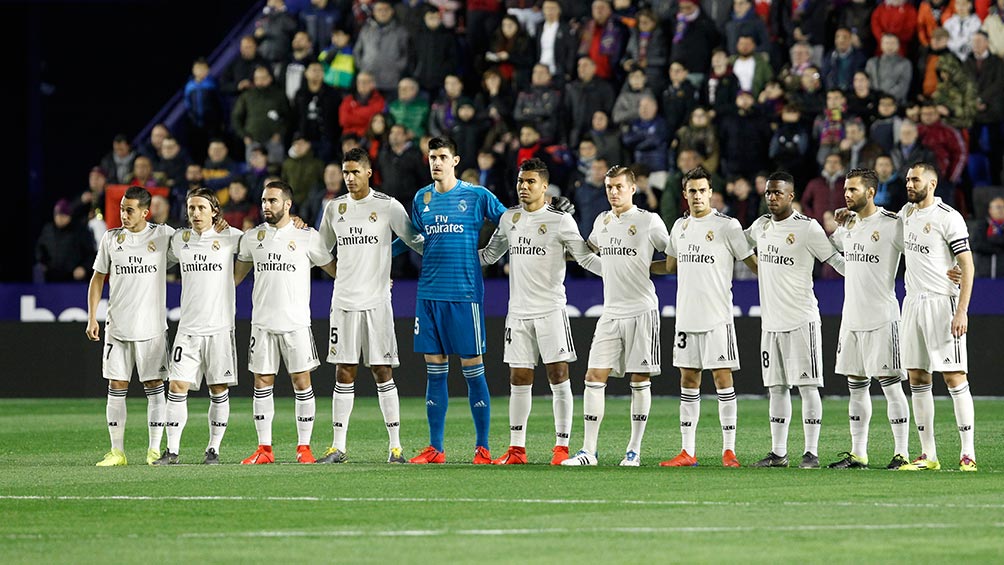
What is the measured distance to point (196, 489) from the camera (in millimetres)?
11461

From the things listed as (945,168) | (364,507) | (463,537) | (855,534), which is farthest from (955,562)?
(945,168)

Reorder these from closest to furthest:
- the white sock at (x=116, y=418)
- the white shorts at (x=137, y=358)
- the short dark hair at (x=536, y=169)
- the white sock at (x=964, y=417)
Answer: the white sock at (x=964, y=417) → the short dark hair at (x=536, y=169) → the white sock at (x=116, y=418) → the white shorts at (x=137, y=358)

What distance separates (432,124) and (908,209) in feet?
38.6

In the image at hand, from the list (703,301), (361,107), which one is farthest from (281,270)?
(361,107)

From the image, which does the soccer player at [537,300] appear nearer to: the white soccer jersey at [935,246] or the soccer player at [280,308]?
the soccer player at [280,308]

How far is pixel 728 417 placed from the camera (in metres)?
13.4

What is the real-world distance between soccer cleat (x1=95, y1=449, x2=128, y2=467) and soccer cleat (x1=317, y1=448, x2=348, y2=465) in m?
1.62

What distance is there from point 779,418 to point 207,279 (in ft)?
15.8

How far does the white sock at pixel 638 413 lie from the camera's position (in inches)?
533

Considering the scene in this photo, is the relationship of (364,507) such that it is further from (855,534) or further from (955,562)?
(955,562)

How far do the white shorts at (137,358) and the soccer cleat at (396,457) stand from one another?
Answer: 6.64ft

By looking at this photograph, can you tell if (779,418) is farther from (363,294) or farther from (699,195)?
(363,294)

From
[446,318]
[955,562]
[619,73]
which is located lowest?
[955,562]

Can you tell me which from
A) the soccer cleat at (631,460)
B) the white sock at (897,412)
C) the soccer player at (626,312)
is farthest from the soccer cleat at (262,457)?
the white sock at (897,412)
